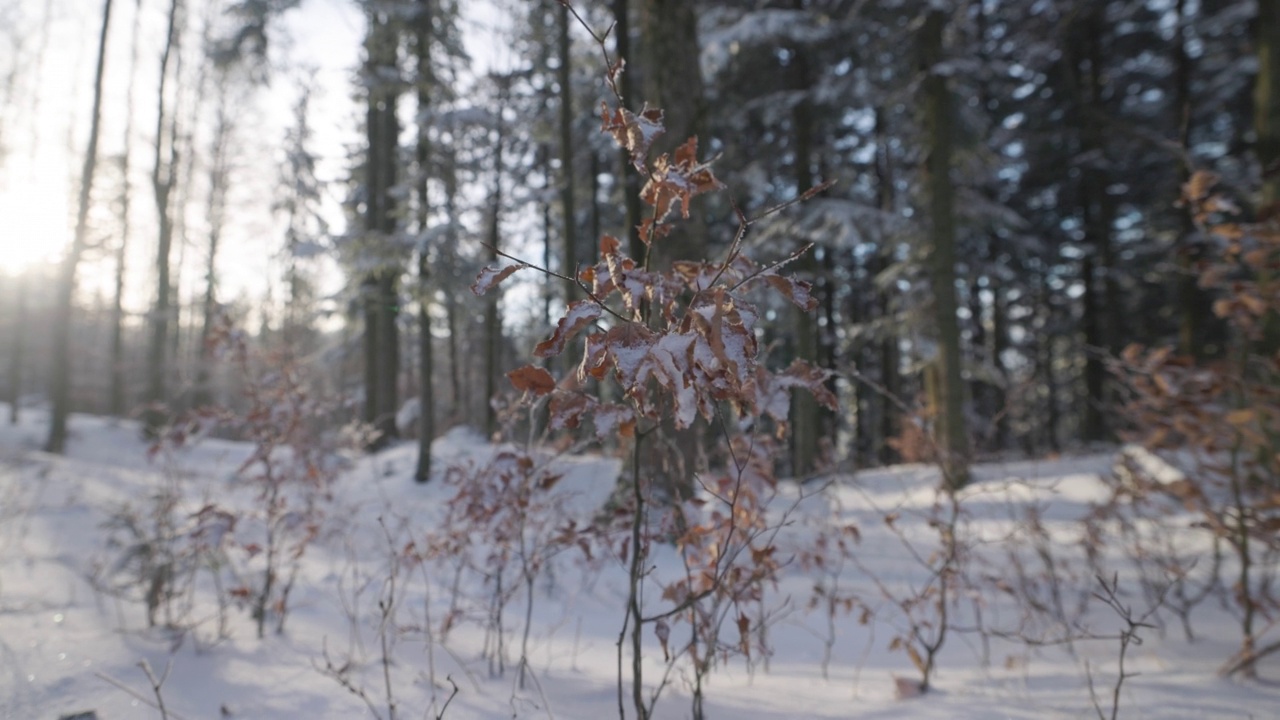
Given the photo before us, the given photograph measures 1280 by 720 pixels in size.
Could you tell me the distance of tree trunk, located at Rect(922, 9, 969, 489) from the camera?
27.0ft

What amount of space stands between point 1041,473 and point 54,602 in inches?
373

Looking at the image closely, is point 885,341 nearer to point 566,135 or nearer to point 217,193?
point 566,135

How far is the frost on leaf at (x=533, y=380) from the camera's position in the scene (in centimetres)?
150

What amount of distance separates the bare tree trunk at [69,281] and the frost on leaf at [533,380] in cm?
1377

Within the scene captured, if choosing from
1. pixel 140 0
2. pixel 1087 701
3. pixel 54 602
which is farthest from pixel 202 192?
pixel 1087 701

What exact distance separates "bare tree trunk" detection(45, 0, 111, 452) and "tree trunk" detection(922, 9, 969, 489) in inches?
539

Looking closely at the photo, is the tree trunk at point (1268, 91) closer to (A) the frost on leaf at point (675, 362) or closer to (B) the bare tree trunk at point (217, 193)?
(A) the frost on leaf at point (675, 362)

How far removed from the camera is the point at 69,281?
1216 cm

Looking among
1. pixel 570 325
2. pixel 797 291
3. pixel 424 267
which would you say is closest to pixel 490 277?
pixel 570 325

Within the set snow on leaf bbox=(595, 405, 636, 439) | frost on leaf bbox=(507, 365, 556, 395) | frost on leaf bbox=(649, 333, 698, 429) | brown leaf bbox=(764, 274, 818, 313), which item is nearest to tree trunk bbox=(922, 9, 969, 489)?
snow on leaf bbox=(595, 405, 636, 439)

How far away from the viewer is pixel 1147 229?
14.4 meters

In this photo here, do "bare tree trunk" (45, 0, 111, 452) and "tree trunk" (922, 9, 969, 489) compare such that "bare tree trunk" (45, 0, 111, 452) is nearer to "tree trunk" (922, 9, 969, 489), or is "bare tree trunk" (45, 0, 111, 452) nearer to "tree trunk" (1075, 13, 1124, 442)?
"tree trunk" (922, 9, 969, 489)

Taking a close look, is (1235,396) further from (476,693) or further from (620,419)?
(476,693)

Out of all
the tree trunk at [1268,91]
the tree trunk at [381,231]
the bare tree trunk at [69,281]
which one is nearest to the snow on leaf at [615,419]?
the tree trunk at [1268,91]
